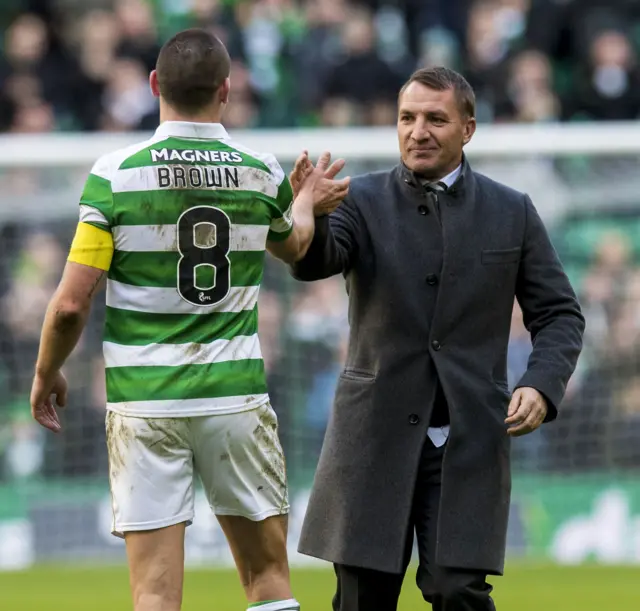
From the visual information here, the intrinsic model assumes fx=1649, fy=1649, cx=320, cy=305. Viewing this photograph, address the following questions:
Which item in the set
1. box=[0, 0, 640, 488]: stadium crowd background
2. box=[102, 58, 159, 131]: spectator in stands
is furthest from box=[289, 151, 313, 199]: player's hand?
box=[102, 58, 159, 131]: spectator in stands

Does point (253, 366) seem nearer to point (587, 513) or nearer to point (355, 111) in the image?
point (587, 513)

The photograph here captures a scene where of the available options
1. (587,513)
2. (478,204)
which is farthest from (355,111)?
(478,204)

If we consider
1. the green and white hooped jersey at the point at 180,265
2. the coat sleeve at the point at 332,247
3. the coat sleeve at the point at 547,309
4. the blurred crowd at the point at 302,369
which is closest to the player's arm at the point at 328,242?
the coat sleeve at the point at 332,247

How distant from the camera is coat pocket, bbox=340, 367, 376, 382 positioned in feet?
17.4

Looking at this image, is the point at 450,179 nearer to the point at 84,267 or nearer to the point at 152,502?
the point at 84,267

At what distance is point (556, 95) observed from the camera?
13.3 metres

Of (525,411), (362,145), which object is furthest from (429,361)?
(362,145)

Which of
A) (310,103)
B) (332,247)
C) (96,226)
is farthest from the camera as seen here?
(310,103)

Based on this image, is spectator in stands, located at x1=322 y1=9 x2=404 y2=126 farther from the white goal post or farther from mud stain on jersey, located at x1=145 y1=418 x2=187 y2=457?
mud stain on jersey, located at x1=145 y1=418 x2=187 y2=457

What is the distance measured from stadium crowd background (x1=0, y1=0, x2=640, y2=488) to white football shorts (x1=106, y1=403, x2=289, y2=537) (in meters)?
5.34

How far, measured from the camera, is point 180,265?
190 inches

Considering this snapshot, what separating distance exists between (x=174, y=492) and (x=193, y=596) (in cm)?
419

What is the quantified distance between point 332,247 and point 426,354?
0.47 meters

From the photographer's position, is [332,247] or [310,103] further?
[310,103]
